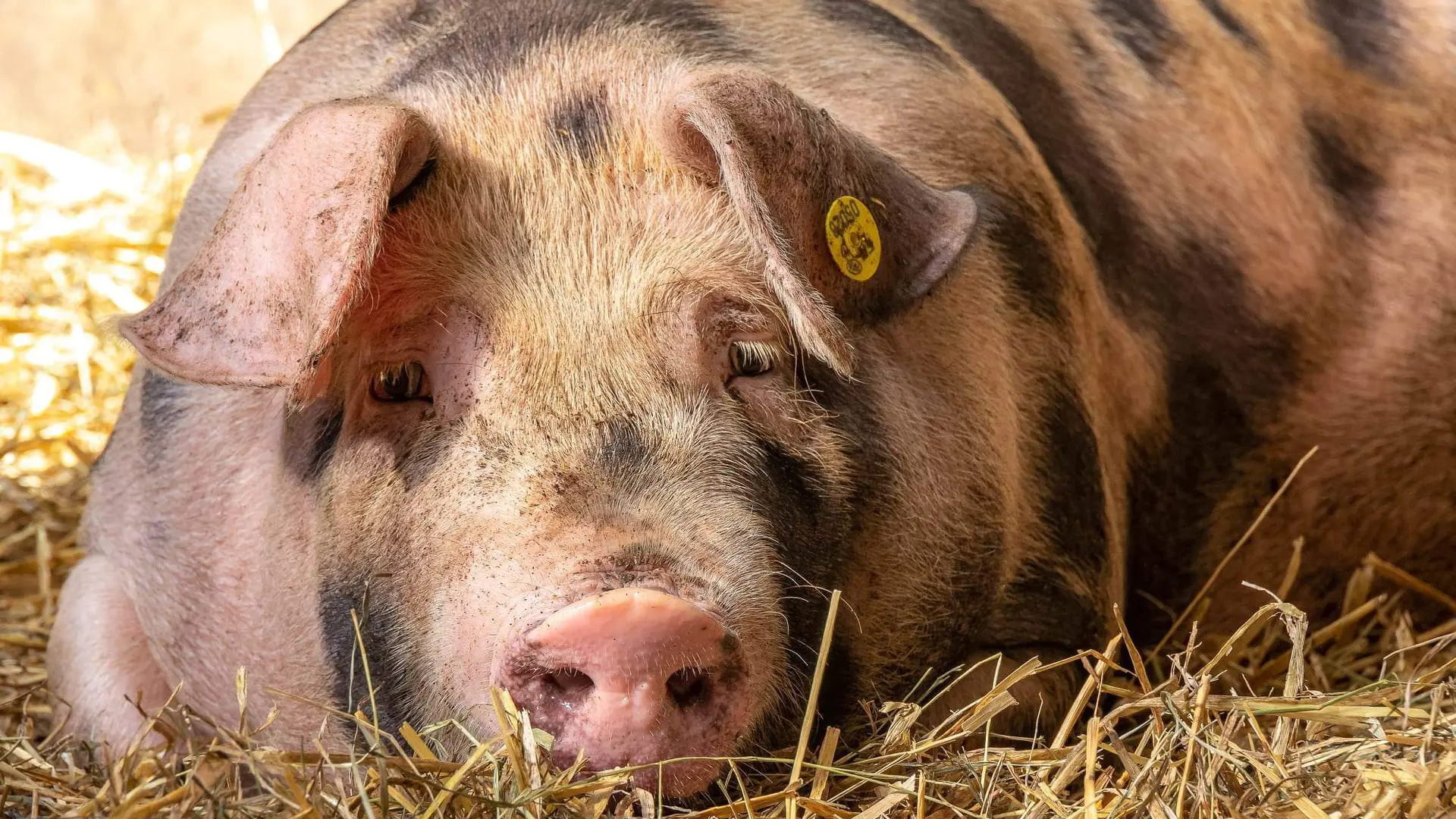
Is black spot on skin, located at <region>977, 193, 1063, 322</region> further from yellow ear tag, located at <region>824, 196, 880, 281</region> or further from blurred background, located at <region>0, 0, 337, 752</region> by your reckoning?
blurred background, located at <region>0, 0, 337, 752</region>

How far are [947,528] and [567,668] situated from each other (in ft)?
2.36

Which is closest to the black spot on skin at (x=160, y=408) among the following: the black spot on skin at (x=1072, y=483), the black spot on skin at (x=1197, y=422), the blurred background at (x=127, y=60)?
the black spot on skin at (x=1072, y=483)

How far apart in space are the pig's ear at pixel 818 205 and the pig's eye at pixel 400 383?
0.41 m

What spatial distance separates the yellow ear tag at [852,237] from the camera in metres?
1.99

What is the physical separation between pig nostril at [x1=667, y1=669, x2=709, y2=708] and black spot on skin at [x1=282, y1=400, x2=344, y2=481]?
579 millimetres

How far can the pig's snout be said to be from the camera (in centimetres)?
169

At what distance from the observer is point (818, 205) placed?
77.5 inches

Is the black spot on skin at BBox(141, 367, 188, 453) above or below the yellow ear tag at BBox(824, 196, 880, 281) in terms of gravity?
below

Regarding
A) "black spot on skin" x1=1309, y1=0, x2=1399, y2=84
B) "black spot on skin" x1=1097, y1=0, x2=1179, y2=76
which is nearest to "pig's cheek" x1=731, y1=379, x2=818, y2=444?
"black spot on skin" x1=1097, y1=0, x2=1179, y2=76

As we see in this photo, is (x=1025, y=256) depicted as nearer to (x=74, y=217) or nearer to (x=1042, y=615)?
(x=1042, y=615)

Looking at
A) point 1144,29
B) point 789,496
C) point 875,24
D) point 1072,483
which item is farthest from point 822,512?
point 1144,29

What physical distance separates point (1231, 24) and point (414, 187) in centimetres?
173

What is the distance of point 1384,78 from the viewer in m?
3.21

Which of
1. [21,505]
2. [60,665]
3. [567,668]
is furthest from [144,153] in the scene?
[567,668]
